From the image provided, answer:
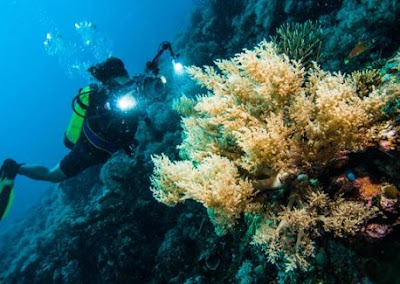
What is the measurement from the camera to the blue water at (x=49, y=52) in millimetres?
76375

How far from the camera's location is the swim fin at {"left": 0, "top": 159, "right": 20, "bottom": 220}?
621 cm

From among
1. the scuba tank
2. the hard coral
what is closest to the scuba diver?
the scuba tank

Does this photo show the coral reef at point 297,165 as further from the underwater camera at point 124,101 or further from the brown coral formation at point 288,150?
the underwater camera at point 124,101

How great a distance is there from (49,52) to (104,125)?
108266mm

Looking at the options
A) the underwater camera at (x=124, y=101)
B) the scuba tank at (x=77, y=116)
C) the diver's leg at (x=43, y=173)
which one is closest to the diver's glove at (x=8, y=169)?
the diver's leg at (x=43, y=173)

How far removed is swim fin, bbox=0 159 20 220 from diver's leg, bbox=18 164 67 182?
0.24m

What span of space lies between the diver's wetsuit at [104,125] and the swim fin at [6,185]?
196 centimetres

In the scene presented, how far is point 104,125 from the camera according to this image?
5203 mm

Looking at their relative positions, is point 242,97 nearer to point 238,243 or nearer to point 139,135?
point 238,243

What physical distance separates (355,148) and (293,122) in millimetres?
444

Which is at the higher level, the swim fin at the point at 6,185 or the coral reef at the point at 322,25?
the coral reef at the point at 322,25

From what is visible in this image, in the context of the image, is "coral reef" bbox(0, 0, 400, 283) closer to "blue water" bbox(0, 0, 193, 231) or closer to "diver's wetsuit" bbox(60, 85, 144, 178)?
"diver's wetsuit" bbox(60, 85, 144, 178)

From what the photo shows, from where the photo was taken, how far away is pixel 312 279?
6.91 ft

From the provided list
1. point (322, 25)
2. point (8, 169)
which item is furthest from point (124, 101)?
point (322, 25)
